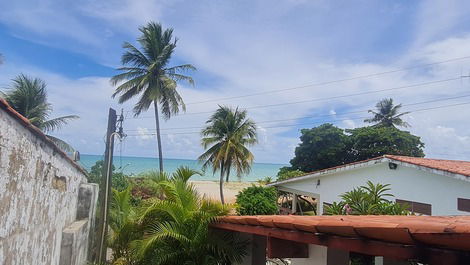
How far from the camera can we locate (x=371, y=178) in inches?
453

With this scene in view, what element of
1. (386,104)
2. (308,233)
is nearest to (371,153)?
(386,104)

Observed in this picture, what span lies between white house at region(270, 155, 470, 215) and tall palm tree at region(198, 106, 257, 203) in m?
10.5

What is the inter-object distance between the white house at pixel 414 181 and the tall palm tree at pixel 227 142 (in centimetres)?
1050

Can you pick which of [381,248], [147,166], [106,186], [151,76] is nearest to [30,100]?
[151,76]

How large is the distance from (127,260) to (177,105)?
15.8 metres

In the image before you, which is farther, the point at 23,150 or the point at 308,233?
the point at 23,150

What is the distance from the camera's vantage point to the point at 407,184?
32.8 feet

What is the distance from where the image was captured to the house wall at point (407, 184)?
852cm

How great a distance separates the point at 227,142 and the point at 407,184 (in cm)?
1524

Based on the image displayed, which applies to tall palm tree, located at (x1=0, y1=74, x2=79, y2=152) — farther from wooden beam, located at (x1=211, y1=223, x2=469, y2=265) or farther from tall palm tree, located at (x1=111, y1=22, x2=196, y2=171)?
wooden beam, located at (x1=211, y1=223, x2=469, y2=265)

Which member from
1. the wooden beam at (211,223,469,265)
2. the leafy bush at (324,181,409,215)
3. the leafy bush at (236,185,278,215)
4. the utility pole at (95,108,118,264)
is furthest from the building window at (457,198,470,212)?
the utility pole at (95,108,118,264)

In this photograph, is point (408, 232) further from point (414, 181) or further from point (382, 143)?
point (382, 143)

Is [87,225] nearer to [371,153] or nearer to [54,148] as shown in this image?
[54,148]

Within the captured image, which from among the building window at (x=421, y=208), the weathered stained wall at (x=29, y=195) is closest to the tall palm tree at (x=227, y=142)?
the building window at (x=421, y=208)
